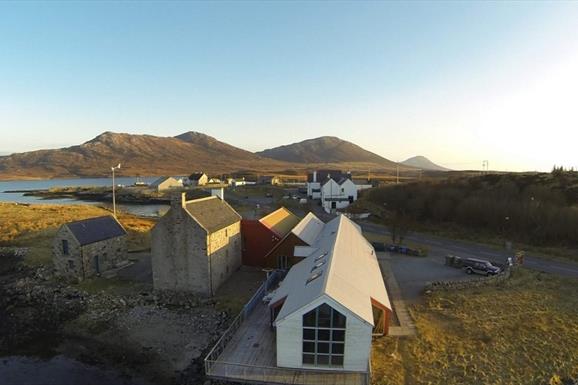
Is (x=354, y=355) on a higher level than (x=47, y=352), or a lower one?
higher

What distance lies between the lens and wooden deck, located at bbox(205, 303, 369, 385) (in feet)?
52.3

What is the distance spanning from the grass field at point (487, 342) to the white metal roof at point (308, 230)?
10810 mm

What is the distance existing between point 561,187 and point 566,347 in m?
41.5

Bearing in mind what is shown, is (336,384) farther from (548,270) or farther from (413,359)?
(548,270)

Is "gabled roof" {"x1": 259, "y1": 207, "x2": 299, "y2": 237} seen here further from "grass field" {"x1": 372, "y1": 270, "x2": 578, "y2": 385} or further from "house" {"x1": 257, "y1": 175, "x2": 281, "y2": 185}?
"house" {"x1": 257, "y1": 175, "x2": 281, "y2": 185}

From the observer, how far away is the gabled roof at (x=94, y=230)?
3117 centimetres

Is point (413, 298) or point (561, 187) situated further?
point (561, 187)

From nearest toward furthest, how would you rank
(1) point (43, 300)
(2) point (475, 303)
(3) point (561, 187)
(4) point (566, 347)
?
(4) point (566, 347) → (2) point (475, 303) → (1) point (43, 300) → (3) point (561, 187)

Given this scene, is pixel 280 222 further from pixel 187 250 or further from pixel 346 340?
pixel 346 340

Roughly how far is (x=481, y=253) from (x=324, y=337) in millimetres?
29414

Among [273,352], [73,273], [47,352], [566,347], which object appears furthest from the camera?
[73,273]

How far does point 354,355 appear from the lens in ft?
53.9

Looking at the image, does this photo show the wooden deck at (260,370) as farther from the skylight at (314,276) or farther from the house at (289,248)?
the house at (289,248)

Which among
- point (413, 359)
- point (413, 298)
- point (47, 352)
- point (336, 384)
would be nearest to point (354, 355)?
point (336, 384)
